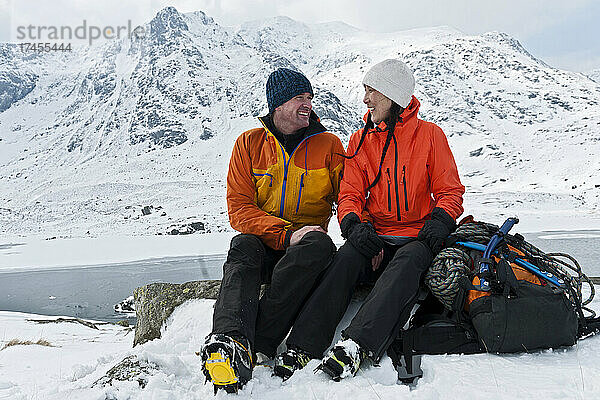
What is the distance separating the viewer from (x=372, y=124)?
3025 mm

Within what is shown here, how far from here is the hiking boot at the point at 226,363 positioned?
195 centimetres

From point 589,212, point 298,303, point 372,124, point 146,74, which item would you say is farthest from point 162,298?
point 146,74

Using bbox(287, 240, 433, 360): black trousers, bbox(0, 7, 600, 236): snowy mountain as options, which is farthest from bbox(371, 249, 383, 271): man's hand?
bbox(0, 7, 600, 236): snowy mountain

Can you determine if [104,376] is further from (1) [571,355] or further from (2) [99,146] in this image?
(2) [99,146]

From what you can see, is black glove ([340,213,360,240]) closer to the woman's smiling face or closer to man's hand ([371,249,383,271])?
man's hand ([371,249,383,271])

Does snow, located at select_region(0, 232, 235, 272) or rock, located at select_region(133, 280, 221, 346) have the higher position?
rock, located at select_region(133, 280, 221, 346)

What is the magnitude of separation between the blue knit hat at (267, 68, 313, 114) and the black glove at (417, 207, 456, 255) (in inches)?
47.6

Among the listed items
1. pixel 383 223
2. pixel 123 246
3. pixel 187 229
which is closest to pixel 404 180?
pixel 383 223

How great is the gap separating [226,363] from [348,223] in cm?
105

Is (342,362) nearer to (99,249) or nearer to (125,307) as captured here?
(125,307)

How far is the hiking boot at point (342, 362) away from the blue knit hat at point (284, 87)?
5.58ft

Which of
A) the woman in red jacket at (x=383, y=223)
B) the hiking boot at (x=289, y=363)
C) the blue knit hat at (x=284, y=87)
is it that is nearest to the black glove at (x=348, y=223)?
the woman in red jacket at (x=383, y=223)

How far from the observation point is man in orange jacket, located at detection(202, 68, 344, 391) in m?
2.21

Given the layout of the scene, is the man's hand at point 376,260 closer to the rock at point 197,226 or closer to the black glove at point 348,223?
the black glove at point 348,223
